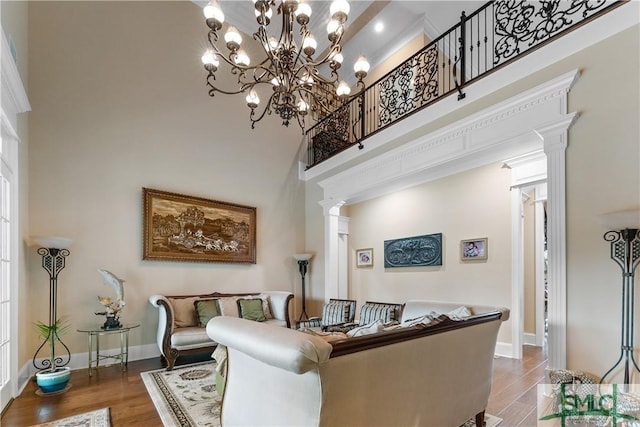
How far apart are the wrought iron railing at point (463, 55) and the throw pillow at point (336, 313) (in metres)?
2.59

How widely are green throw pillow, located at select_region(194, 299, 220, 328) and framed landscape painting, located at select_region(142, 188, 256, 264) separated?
2.65 ft

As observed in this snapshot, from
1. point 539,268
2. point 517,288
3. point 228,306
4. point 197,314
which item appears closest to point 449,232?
point 517,288

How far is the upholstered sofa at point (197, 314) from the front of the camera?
4105 mm

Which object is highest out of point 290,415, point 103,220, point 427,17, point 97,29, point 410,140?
point 427,17

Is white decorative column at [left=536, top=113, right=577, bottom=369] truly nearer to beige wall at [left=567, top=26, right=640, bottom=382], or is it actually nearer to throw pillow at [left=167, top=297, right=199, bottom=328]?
beige wall at [left=567, top=26, right=640, bottom=382]

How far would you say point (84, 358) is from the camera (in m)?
4.20

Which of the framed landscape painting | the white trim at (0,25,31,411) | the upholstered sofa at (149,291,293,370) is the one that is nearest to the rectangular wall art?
the upholstered sofa at (149,291,293,370)

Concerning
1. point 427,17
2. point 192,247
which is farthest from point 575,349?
point 427,17

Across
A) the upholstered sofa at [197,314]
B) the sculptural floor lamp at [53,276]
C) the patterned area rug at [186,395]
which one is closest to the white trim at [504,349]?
the upholstered sofa at [197,314]

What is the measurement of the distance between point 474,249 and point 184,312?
4503 mm

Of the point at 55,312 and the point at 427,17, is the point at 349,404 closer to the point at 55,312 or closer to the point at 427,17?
the point at 55,312

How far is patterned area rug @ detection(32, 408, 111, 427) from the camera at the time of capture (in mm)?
2633

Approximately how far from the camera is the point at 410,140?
4695mm

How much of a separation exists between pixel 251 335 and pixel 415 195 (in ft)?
16.8
